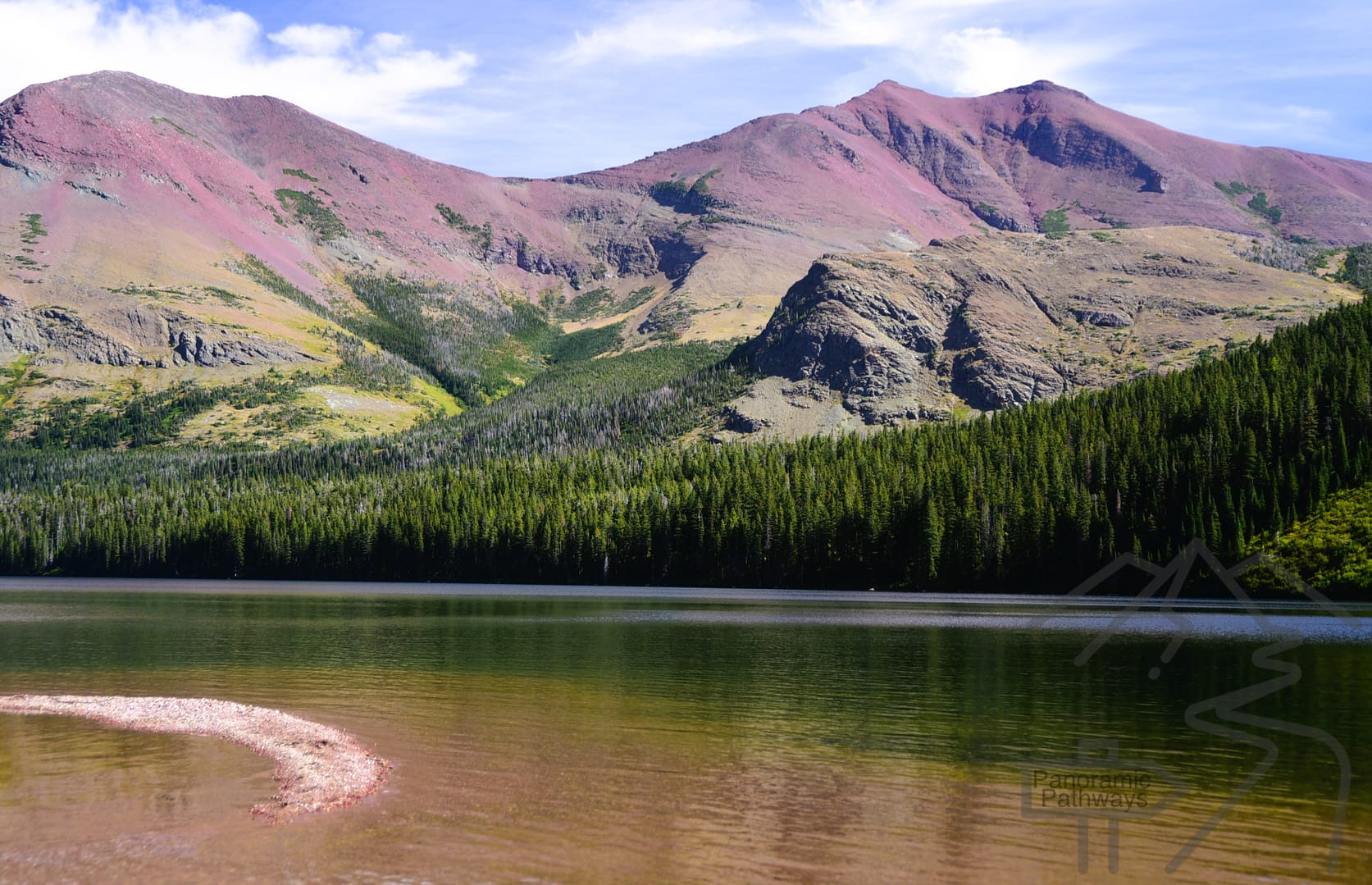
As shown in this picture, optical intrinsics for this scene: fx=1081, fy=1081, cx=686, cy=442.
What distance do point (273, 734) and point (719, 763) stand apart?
671 inches

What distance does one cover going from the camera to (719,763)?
3672cm

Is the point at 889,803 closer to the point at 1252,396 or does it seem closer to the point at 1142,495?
the point at 1142,495

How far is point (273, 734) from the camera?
133 ft

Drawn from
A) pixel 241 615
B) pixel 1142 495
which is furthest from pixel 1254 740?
pixel 1142 495

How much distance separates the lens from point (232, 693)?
52.0 m

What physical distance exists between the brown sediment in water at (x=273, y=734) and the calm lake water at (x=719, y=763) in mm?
912

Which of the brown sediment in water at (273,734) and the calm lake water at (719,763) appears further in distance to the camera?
the brown sediment in water at (273,734)

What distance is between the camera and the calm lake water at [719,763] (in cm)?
2584

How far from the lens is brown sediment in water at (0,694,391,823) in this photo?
31.9 metres

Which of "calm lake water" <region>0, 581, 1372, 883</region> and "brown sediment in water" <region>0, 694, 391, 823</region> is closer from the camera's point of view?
"calm lake water" <region>0, 581, 1372, 883</region>

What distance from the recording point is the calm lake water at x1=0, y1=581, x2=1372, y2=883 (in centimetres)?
2584

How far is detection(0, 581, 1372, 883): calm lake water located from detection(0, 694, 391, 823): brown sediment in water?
0.91 metres

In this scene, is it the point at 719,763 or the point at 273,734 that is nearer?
the point at 719,763

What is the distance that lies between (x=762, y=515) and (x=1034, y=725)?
151 metres
